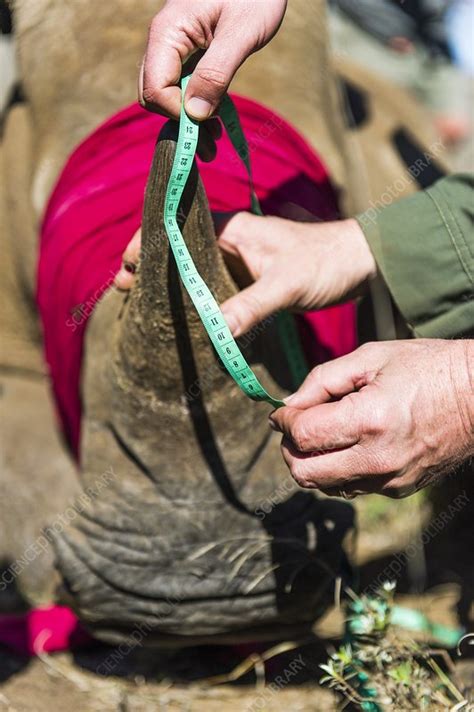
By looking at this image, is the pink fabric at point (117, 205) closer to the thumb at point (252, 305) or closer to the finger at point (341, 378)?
the thumb at point (252, 305)

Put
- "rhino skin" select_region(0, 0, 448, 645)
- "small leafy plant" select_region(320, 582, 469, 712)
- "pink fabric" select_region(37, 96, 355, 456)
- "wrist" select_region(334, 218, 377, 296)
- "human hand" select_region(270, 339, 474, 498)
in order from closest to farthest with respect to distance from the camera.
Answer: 1. "human hand" select_region(270, 339, 474, 498)
2. "rhino skin" select_region(0, 0, 448, 645)
3. "small leafy plant" select_region(320, 582, 469, 712)
4. "wrist" select_region(334, 218, 377, 296)
5. "pink fabric" select_region(37, 96, 355, 456)

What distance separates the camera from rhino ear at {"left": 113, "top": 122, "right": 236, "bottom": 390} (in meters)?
1.58

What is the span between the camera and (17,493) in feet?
8.67

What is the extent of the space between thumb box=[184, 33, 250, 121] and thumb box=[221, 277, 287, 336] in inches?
13.6

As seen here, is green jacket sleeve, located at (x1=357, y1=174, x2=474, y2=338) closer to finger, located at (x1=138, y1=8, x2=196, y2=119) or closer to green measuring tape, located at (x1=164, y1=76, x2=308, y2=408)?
green measuring tape, located at (x1=164, y1=76, x2=308, y2=408)

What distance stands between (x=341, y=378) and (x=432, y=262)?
54cm

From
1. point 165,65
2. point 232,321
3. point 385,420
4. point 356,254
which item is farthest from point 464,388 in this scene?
point 165,65

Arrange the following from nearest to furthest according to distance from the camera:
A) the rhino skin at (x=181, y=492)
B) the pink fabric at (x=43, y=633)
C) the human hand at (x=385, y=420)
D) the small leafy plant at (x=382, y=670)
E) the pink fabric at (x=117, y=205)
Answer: the human hand at (x=385, y=420) < the rhino skin at (x=181, y=492) < the small leafy plant at (x=382, y=670) < the pink fabric at (x=117, y=205) < the pink fabric at (x=43, y=633)

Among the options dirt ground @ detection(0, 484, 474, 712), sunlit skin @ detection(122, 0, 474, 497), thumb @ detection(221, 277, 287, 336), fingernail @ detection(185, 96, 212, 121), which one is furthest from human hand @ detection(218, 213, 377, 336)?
dirt ground @ detection(0, 484, 474, 712)

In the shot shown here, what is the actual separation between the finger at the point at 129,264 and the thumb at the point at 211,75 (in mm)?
302

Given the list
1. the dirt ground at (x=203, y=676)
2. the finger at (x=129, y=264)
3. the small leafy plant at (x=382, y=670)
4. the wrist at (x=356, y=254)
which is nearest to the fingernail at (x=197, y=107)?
the finger at (x=129, y=264)

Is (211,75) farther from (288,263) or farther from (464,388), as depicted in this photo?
(464,388)

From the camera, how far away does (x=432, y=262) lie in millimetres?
1987

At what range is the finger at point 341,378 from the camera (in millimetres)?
1547
